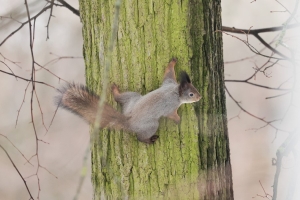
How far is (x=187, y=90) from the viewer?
3.58 ft

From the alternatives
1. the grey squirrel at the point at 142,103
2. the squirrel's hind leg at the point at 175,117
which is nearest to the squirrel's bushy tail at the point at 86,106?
the grey squirrel at the point at 142,103

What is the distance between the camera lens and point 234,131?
320 centimetres

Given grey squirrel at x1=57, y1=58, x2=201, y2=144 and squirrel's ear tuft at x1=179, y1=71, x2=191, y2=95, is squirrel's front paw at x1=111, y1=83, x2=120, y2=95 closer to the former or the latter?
grey squirrel at x1=57, y1=58, x2=201, y2=144

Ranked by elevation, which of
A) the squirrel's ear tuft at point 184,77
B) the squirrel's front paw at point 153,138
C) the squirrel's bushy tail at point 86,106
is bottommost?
the squirrel's front paw at point 153,138

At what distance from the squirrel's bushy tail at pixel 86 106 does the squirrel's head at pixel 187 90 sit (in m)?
0.19

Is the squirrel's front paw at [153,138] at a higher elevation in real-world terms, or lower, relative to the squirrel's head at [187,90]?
lower

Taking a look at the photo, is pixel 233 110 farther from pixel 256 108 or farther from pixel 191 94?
pixel 191 94

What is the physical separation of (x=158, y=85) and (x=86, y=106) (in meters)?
0.22

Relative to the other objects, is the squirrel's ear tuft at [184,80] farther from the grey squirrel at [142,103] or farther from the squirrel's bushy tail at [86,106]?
the squirrel's bushy tail at [86,106]

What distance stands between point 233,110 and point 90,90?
2157 millimetres

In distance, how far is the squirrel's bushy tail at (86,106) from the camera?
1.15 m

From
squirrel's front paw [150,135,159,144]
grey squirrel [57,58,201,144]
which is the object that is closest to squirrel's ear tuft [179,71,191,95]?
grey squirrel [57,58,201,144]

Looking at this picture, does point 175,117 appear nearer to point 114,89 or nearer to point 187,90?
point 187,90

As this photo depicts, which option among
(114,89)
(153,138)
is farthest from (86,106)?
(153,138)
